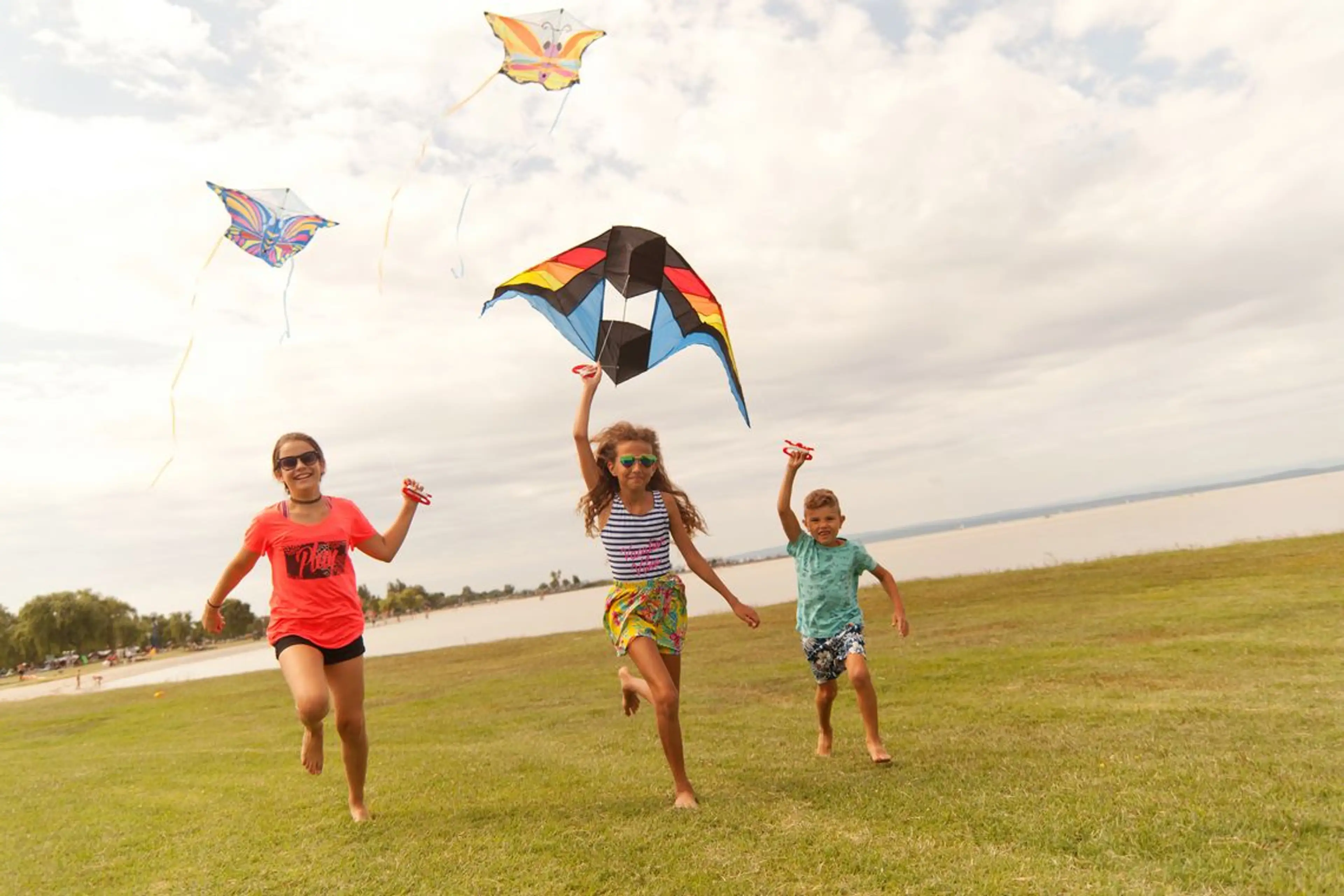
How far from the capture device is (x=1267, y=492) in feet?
312

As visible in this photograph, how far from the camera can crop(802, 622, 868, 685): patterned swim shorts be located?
21.9ft

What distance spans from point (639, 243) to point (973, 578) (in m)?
25.7

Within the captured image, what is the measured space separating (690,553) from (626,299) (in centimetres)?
279

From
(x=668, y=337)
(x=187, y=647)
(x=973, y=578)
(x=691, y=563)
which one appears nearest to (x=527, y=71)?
(x=668, y=337)

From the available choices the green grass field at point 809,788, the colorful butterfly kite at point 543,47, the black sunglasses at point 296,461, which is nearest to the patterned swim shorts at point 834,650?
the green grass field at point 809,788

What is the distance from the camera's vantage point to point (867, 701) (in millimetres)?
6359

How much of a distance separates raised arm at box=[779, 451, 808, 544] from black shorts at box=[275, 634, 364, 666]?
132 inches

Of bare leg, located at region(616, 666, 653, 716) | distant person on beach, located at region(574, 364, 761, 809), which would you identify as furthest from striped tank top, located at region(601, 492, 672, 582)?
bare leg, located at region(616, 666, 653, 716)

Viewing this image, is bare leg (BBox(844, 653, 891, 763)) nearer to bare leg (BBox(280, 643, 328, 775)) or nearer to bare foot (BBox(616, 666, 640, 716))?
bare foot (BBox(616, 666, 640, 716))

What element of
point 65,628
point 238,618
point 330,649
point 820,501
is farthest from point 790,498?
point 238,618

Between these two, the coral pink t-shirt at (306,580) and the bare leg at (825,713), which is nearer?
the coral pink t-shirt at (306,580)

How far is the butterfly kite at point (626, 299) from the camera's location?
24.8 ft

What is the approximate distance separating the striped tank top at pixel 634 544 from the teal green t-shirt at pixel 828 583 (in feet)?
5.03

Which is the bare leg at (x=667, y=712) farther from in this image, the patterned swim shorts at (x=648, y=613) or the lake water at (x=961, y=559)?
the lake water at (x=961, y=559)
